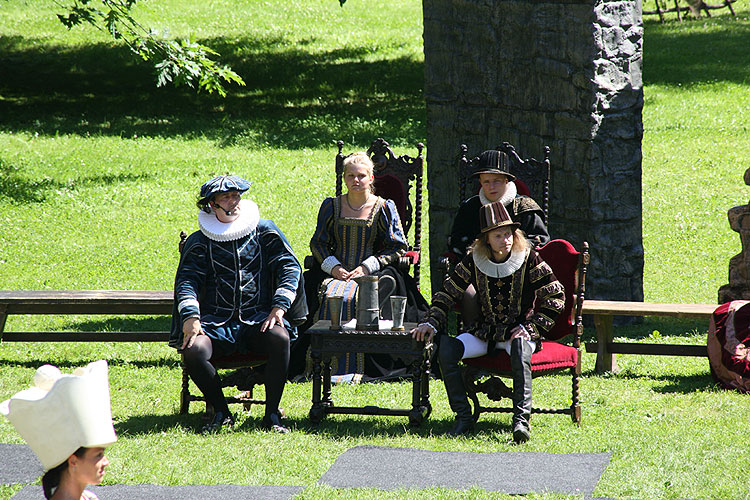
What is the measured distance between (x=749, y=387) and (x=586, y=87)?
2825mm

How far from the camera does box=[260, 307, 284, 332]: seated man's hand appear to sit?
21.0ft

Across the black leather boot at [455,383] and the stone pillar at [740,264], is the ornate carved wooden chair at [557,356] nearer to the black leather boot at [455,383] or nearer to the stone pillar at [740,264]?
the black leather boot at [455,383]

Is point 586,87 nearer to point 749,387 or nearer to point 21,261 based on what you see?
point 749,387

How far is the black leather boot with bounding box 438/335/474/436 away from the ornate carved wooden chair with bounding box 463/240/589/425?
0.15 meters

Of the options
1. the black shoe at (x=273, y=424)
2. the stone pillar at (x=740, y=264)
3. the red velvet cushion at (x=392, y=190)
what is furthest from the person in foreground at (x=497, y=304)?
the stone pillar at (x=740, y=264)

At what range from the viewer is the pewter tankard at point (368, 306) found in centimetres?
636

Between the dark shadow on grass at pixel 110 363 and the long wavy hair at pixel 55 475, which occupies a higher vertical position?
the long wavy hair at pixel 55 475

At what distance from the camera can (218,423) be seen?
248 inches

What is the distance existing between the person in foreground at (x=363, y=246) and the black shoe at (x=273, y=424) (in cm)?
132

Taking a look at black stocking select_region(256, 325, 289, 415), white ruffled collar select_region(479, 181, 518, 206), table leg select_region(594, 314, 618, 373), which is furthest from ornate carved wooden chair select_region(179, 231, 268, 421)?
table leg select_region(594, 314, 618, 373)

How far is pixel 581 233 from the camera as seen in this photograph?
8734mm

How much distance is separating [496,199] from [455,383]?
164 cm

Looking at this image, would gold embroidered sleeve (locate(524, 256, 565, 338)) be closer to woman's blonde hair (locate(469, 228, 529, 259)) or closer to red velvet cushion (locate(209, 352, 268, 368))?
woman's blonde hair (locate(469, 228, 529, 259))

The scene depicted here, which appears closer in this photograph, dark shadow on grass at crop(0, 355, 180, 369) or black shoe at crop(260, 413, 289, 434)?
black shoe at crop(260, 413, 289, 434)
